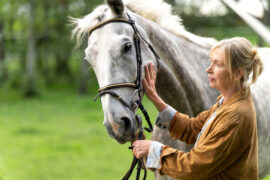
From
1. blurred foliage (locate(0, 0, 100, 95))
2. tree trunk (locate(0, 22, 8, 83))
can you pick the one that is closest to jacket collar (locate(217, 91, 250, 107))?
blurred foliage (locate(0, 0, 100, 95))

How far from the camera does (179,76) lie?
2.52m

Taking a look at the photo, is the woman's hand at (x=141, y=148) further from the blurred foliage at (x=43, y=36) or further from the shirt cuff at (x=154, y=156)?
the blurred foliage at (x=43, y=36)

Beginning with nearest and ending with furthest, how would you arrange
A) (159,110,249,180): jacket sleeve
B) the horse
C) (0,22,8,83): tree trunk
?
(159,110,249,180): jacket sleeve, the horse, (0,22,8,83): tree trunk

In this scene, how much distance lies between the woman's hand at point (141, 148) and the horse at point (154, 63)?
2.9 inches

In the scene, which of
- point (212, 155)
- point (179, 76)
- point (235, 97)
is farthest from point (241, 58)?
point (179, 76)

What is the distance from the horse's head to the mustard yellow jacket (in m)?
0.29

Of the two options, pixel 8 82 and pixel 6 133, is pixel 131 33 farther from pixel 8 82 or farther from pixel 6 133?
pixel 8 82

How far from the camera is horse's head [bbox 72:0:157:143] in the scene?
77.2 inches

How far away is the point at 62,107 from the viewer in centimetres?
1240

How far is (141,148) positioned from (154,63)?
59cm

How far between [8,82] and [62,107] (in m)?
5.05

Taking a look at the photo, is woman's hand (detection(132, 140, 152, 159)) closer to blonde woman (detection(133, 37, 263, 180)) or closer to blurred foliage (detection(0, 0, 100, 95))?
blonde woman (detection(133, 37, 263, 180))

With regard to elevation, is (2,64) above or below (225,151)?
above

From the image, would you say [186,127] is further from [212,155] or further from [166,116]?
[212,155]
